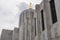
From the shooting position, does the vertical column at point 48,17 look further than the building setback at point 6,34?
No

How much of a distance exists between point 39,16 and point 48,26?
3090mm

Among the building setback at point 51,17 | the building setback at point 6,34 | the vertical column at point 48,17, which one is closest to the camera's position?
the building setback at point 51,17

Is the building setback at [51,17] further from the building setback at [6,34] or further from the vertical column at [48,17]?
the building setback at [6,34]

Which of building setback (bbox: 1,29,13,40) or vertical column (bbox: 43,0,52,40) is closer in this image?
vertical column (bbox: 43,0,52,40)

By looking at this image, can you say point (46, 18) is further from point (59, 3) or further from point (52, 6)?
point (59, 3)

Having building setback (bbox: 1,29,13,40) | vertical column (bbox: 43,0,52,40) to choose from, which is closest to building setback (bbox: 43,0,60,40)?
vertical column (bbox: 43,0,52,40)

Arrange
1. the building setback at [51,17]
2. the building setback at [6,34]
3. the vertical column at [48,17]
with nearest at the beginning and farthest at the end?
the building setback at [51,17] → the vertical column at [48,17] → the building setback at [6,34]

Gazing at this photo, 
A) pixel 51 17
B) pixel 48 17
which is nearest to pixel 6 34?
pixel 48 17

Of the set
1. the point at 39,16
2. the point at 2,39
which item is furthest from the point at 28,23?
the point at 2,39

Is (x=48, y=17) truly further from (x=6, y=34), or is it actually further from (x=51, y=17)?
(x=6, y=34)

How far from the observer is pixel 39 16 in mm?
12406

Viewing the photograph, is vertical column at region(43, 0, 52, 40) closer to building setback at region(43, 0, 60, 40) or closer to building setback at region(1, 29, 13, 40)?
building setback at region(43, 0, 60, 40)

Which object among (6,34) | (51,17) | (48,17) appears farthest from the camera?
(6,34)

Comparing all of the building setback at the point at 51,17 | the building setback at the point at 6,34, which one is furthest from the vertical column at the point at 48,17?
the building setback at the point at 6,34
